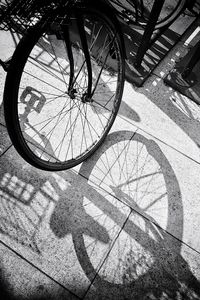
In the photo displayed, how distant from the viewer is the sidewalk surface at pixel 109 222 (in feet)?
6.61

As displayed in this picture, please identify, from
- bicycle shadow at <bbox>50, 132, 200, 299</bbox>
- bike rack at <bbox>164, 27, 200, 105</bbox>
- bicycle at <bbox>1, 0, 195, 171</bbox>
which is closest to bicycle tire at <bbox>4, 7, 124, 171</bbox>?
bicycle at <bbox>1, 0, 195, 171</bbox>

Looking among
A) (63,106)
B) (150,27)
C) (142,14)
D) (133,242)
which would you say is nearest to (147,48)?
(150,27)

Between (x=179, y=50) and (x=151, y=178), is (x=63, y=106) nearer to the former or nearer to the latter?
(x=151, y=178)

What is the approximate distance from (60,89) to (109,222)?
6.05 ft

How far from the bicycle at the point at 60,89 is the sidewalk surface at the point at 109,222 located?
0.25 m

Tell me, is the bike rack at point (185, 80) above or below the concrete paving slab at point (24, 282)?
above

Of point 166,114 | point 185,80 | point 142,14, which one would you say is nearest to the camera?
point 166,114

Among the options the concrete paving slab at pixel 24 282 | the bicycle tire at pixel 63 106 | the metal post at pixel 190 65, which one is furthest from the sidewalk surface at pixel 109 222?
the metal post at pixel 190 65

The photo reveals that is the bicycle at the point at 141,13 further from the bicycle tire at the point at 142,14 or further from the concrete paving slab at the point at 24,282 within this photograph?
the concrete paving slab at the point at 24,282

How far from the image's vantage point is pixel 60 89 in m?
3.14

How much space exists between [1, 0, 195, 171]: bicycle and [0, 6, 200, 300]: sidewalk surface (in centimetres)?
25

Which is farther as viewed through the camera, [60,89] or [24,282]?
[60,89]

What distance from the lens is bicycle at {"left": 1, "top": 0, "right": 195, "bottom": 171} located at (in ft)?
5.48

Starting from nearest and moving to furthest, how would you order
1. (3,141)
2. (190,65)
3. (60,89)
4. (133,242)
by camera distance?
(133,242) → (3,141) → (60,89) → (190,65)
